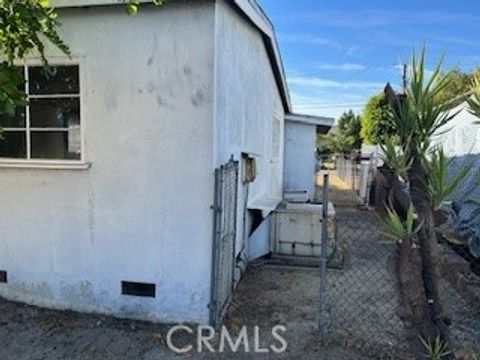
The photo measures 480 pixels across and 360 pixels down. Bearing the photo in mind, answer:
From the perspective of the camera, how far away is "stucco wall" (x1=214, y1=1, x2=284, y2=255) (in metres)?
5.07

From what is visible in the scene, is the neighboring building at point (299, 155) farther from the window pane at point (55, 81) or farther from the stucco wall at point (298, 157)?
the window pane at point (55, 81)

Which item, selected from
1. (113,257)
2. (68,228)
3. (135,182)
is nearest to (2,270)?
(68,228)

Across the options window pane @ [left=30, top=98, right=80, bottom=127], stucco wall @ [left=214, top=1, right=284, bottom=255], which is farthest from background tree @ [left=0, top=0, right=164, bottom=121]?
stucco wall @ [left=214, top=1, right=284, bottom=255]

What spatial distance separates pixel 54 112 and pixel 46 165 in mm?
632

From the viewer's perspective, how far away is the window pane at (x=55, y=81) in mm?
5152

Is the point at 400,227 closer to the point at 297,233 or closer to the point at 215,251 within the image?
the point at 215,251

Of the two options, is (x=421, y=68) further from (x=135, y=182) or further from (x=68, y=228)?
(x=68, y=228)

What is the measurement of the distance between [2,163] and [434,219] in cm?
477

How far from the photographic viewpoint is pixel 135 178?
504 centimetres

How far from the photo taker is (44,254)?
532 centimetres

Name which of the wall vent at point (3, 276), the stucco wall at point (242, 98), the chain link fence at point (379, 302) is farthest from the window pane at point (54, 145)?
the chain link fence at point (379, 302)

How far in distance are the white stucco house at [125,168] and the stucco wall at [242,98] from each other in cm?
5

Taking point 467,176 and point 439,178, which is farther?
point 467,176

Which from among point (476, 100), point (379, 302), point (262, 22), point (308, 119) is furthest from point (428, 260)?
point (308, 119)
